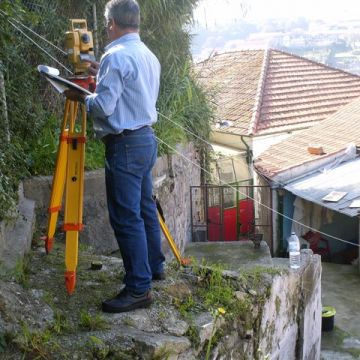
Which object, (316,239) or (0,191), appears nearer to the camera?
(0,191)

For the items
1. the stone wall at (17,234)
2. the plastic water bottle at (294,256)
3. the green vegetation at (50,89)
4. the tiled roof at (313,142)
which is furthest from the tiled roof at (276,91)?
the stone wall at (17,234)

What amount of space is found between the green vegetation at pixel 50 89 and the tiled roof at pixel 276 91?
5.91 meters

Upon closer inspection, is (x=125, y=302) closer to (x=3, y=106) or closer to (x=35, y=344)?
(x=35, y=344)

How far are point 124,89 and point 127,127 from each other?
0.67 ft

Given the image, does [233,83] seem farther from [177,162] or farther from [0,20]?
[0,20]

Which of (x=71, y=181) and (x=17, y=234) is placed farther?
(x=17, y=234)

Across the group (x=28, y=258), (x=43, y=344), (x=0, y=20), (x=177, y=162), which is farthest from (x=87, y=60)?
(x=177, y=162)

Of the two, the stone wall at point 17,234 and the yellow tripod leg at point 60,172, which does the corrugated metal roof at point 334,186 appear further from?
the yellow tripod leg at point 60,172

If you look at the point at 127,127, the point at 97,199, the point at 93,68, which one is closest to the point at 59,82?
the point at 127,127

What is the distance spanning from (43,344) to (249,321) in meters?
1.48

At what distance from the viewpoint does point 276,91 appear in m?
16.7

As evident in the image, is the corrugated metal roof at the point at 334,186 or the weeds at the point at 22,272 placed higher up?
the weeds at the point at 22,272

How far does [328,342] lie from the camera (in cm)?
766

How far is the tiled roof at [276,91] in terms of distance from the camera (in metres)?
15.4
